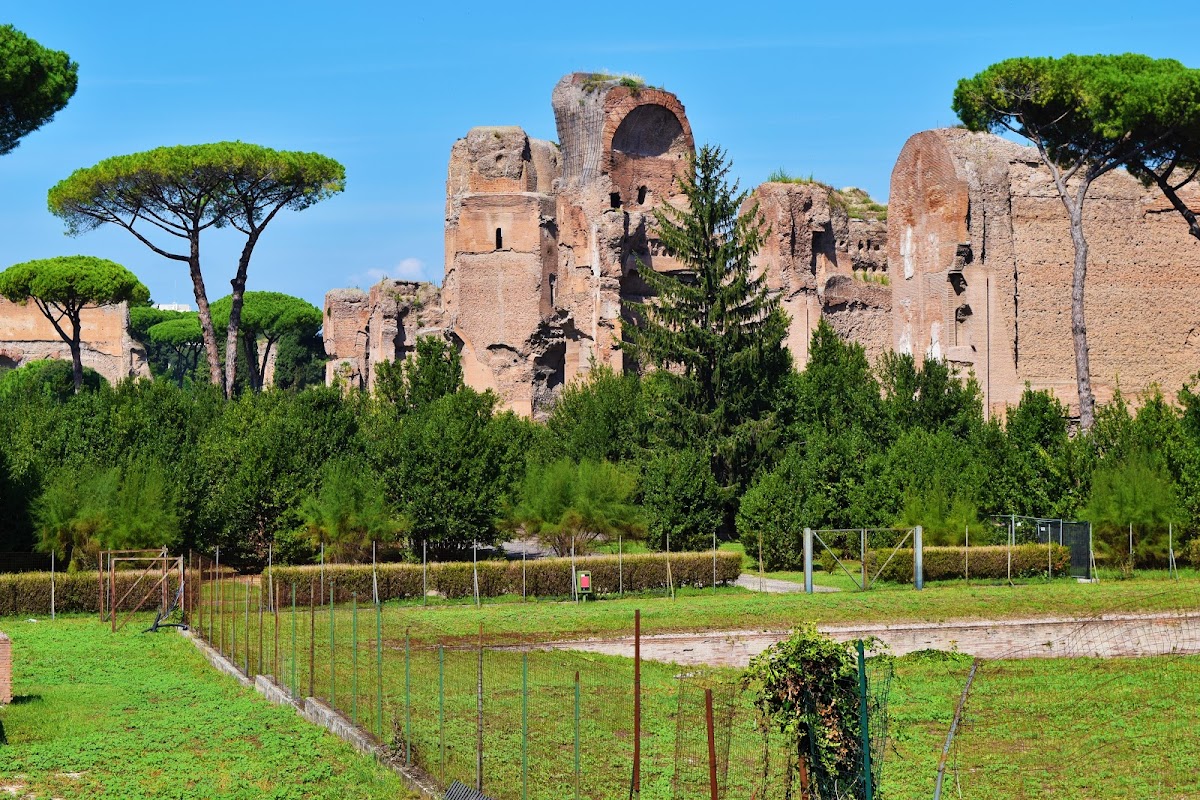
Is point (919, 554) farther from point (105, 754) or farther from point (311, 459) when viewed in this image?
point (105, 754)

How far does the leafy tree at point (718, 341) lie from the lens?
3688cm

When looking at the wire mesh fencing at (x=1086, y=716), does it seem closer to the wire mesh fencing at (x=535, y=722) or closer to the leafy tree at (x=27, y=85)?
the wire mesh fencing at (x=535, y=722)

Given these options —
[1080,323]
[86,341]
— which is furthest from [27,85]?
[86,341]

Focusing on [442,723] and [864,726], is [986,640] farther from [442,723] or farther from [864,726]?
[864,726]

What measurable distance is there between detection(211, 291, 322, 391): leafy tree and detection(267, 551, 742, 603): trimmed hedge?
49.7m

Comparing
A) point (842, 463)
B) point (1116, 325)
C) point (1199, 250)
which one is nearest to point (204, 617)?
point (842, 463)

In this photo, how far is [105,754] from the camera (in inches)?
483

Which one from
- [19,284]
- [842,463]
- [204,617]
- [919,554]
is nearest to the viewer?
[204,617]

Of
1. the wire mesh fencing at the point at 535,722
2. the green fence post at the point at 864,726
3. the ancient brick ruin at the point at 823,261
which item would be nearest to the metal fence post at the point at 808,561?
the wire mesh fencing at the point at 535,722

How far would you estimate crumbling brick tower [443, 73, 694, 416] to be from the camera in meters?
52.3

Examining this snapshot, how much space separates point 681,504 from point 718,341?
7813mm

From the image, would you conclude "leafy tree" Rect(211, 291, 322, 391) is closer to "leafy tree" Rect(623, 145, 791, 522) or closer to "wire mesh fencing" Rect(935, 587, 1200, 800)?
"leafy tree" Rect(623, 145, 791, 522)

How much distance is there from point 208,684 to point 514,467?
55.9 feet

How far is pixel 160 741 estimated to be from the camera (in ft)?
42.0
